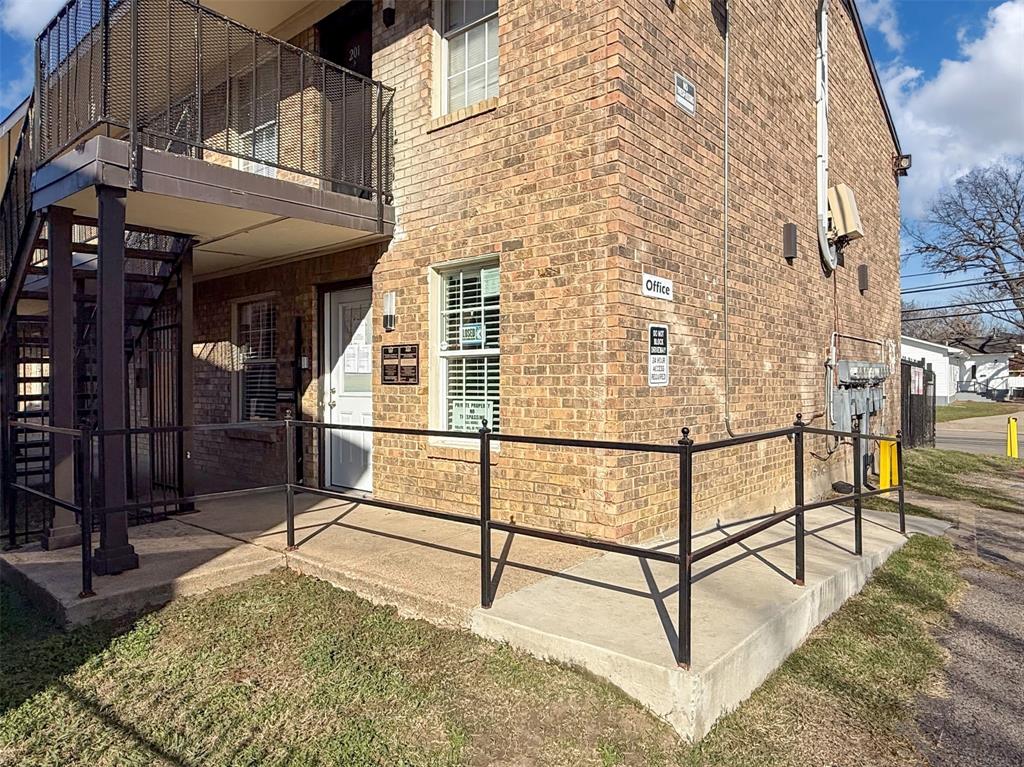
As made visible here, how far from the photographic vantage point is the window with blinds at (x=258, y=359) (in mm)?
7980

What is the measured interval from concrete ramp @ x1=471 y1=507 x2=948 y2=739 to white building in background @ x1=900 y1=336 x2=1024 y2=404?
137 ft

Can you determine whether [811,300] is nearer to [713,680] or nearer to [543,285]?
[543,285]

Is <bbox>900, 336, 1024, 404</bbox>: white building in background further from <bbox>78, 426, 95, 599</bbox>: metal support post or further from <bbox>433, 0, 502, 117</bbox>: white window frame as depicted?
<bbox>78, 426, 95, 599</bbox>: metal support post

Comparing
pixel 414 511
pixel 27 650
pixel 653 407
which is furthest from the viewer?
pixel 653 407

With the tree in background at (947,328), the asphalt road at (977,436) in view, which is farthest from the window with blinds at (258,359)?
the tree in background at (947,328)

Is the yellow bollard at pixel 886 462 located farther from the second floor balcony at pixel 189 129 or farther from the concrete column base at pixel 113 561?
the concrete column base at pixel 113 561

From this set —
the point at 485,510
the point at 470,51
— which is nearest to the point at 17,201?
the point at 470,51

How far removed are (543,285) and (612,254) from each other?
2.08 ft

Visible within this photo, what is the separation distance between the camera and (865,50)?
10039 mm

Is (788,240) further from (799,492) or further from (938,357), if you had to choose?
(938,357)

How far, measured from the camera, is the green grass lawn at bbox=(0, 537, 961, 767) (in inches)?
106

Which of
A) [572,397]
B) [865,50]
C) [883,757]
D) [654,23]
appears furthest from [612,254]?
[865,50]

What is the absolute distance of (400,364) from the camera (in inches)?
245

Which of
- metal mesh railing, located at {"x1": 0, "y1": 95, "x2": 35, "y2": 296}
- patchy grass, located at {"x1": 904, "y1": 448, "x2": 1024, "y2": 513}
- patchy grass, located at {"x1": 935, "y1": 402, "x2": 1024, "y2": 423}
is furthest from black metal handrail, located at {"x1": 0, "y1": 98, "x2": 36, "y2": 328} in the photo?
patchy grass, located at {"x1": 935, "y1": 402, "x2": 1024, "y2": 423}
